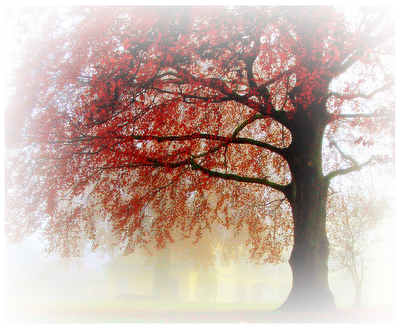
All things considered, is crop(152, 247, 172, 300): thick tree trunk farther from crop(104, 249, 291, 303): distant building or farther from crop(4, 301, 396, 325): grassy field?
crop(4, 301, 396, 325): grassy field

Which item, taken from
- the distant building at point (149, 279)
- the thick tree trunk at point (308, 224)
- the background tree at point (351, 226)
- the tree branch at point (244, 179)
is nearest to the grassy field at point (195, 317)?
the thick tree trunk at point (308, 224)

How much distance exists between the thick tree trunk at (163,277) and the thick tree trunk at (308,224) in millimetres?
22050

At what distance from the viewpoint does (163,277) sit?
3438 cm

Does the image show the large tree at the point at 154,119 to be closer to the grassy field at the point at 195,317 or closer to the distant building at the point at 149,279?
the grassy field at the point at 195,317

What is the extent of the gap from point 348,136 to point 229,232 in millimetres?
18635

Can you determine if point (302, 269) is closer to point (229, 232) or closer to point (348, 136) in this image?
point (348, 136)

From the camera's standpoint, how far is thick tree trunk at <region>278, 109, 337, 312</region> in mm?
12125

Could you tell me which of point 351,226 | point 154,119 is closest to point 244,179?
point 154,119

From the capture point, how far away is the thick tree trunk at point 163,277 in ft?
111

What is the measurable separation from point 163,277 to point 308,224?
23.4 metres

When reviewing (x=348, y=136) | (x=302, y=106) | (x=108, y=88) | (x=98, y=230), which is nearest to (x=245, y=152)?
(x=348, y=136)

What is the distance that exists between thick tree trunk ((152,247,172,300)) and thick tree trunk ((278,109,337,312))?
22.0 meters

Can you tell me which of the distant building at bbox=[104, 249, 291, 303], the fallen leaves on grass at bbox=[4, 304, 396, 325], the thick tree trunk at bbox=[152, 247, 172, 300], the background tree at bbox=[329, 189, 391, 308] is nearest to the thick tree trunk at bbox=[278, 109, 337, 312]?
the fallen leaves on grass at bbox=[4, 304, 396, 325]

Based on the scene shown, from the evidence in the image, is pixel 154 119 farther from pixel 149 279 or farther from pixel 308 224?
pixel 149 279
